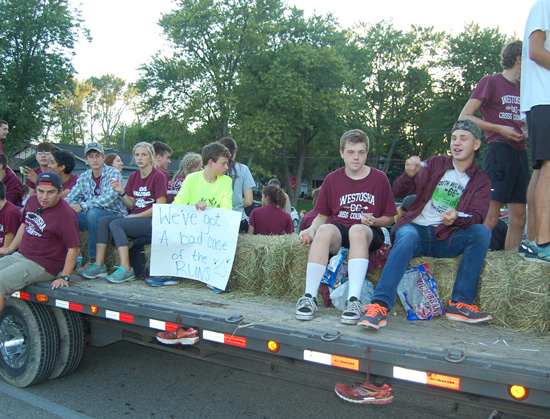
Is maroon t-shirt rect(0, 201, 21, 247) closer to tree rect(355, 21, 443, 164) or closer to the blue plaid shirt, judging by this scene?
the blue plaid shirt

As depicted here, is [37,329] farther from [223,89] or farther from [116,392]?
[223,89]

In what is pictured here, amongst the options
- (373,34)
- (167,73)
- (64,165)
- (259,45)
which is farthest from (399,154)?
(64,165)

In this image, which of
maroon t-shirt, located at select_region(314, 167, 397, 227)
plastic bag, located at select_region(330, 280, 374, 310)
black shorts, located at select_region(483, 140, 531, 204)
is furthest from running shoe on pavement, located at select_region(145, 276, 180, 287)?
black shorts, located at select_region(483, 140, 531, 204)

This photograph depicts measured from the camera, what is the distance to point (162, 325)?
336cm

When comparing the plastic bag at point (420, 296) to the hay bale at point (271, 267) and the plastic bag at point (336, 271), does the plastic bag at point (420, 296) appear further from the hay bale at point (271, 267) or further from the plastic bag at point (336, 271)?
the hay bale at point (271, 267)

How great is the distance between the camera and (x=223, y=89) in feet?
116

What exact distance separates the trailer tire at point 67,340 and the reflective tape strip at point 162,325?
4.47ft

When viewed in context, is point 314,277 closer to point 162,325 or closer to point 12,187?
point 162,325

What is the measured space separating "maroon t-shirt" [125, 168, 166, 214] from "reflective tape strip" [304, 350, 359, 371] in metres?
3.33

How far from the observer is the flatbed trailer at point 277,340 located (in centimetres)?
220

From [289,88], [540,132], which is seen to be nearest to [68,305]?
[540,132]

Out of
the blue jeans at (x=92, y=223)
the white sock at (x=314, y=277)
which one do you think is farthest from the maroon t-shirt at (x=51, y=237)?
the white sock at (x=314, y=277)

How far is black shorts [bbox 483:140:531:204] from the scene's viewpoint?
14.3ft

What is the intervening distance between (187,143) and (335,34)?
15531mm
